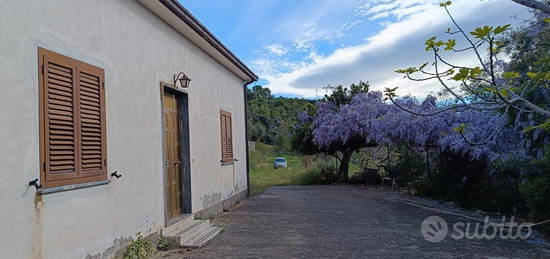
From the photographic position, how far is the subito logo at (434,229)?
21.0ft

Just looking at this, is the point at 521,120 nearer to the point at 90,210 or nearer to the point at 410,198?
the point at 410,198

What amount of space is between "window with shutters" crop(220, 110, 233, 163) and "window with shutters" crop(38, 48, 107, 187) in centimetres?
531

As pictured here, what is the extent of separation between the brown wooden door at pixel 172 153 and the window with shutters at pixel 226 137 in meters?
2.51

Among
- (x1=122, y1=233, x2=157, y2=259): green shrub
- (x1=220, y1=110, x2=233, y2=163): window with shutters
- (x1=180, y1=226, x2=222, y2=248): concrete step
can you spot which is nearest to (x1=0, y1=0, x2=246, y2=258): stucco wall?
(x1=122, y1=233, x2=157, y2=259): green shrub

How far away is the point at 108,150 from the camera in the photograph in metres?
4.54

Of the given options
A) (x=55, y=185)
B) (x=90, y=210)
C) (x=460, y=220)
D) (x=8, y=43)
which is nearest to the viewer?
(x=8, y=43)

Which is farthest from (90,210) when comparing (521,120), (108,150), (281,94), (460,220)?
(281,94)

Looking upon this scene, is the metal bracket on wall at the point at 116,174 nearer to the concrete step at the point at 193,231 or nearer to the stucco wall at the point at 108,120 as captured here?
the stucco wall at the point at 108,120

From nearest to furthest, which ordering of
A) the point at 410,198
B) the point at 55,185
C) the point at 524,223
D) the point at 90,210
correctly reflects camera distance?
the point at 55,185
the point at 90,210
the point at 524,223
the point at 410,198

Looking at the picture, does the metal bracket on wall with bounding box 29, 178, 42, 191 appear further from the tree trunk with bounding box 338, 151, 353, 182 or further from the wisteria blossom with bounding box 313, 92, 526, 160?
the tree trunk with bounding box 338, 151, 353, 182

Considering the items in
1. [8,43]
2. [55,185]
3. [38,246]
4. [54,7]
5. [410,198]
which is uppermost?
[54,7]

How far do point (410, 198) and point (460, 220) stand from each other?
3.82 m

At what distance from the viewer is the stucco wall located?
3152 millimetres

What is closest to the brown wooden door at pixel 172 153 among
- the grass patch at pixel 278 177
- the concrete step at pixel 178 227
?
the concrete step at pixel 178 227
